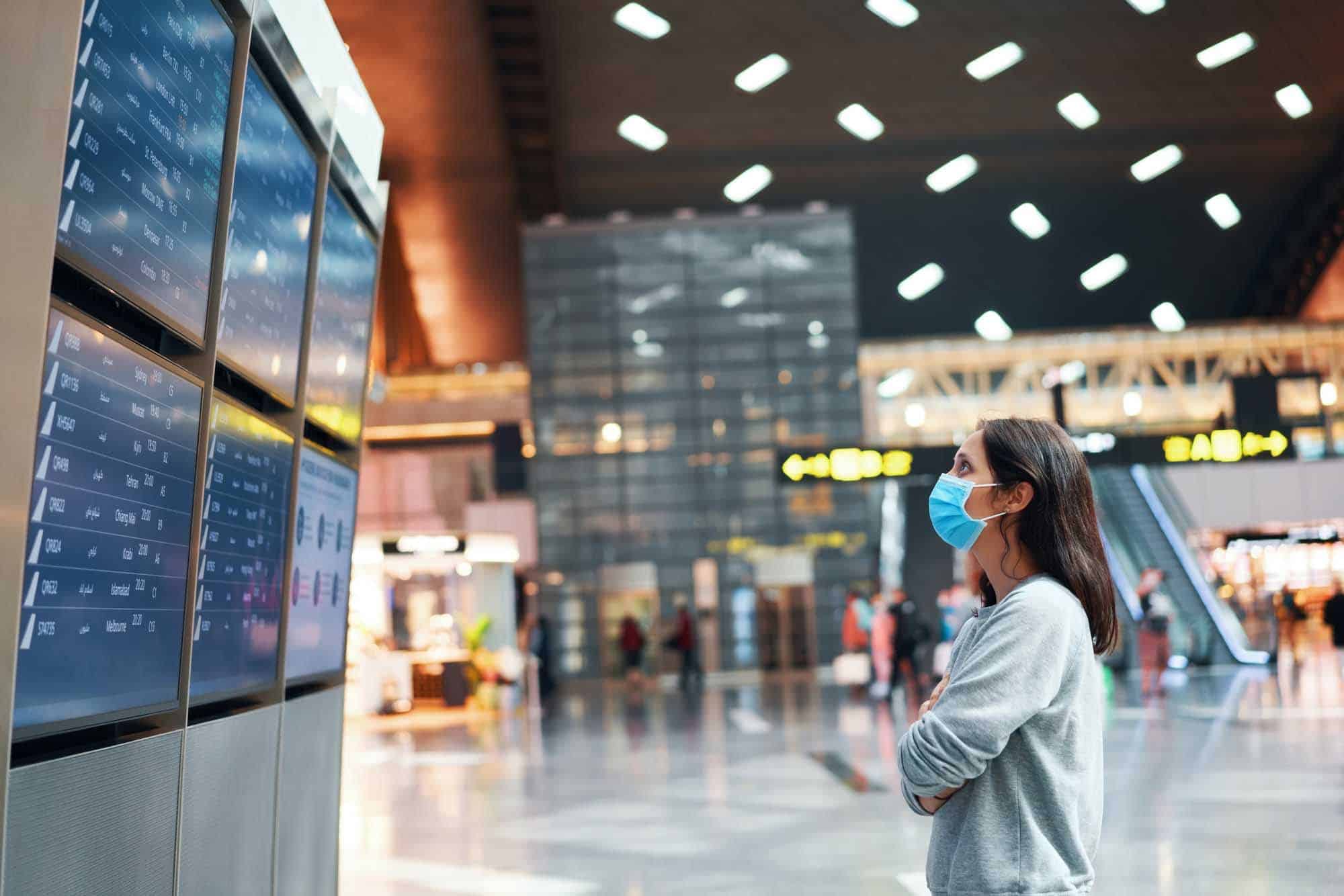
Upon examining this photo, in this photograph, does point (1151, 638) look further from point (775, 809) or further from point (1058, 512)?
point (1058, 512)

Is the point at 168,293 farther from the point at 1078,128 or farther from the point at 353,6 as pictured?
the point at 1078,128

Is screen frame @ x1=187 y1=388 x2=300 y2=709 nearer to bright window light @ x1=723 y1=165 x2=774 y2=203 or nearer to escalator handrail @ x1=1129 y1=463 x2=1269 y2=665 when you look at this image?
escalator handrail @ x1=1129 y1=463 x2=1269 y2=665

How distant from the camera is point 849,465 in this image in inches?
900

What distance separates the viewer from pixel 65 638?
2.68m

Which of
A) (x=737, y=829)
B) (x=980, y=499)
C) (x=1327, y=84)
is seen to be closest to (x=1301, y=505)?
(x=1327, y=84)

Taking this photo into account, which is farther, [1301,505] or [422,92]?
[1301,505]

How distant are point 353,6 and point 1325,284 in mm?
30405

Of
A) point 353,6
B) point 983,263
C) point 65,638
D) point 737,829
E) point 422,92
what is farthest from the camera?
point 983,263

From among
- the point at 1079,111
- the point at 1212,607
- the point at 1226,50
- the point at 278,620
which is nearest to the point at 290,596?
the point at 278,620

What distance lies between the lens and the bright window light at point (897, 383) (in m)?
40.9

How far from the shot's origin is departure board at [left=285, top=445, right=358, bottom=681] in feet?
16.0

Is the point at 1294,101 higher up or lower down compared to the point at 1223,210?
higher up

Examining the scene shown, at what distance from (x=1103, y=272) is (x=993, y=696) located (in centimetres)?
4190

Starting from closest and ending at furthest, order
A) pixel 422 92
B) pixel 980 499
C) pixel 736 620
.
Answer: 1. pixel 980 499
2. pixel 422 92
3. pixel 736 620
